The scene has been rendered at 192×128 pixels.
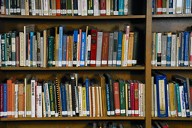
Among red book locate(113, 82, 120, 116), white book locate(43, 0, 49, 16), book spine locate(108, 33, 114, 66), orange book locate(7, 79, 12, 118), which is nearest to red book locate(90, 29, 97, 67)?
book spine locate(108, 33, 114, 66)

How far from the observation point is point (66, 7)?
A: 6.27ft

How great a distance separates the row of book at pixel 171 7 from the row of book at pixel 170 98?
1.54 ft

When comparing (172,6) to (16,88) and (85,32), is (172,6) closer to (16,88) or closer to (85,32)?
(85,32)

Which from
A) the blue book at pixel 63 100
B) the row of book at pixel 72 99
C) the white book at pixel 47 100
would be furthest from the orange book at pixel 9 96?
the blue book at pixel 63 100

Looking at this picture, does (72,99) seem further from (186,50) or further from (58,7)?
(186,50)

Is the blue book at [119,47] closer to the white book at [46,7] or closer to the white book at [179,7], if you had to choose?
the white book at [179,7]

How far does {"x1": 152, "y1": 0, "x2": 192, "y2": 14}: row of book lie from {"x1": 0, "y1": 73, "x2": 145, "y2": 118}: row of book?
55cm

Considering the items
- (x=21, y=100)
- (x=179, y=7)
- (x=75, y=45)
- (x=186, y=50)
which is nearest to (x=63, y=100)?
(x=21, y=100)

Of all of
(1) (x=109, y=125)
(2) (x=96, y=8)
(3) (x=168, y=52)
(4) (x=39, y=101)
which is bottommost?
(1) (x=109, y=125)

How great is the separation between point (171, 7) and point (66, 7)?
75cm

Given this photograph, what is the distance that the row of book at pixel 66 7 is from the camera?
189 cm

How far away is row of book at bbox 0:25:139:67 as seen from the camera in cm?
188

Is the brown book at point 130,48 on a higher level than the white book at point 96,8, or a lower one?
lower

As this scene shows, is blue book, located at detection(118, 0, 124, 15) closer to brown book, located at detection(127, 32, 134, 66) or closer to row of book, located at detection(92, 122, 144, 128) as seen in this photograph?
brown book, located at detection(127, 32, 134, 66)
